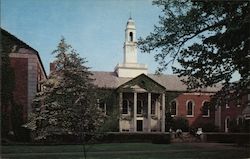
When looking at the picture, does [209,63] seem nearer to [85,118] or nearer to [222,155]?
[222,155]

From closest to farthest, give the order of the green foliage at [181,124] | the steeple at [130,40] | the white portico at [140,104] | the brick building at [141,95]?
the steeple at [130,40] → the brick building at [141,95] → the white portico at [140,104] → the green foliage at [181,124]

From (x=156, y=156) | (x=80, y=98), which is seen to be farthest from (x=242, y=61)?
(x=80, y=98)

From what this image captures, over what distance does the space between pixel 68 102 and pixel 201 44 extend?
5.22 metres

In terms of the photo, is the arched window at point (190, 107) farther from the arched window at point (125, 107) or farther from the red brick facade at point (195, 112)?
the arched window at point (125, 107)

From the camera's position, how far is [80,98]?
11.9m

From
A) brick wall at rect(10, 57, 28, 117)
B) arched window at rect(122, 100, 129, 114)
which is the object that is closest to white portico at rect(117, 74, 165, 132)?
arched window at rect(122, 100, 129, 114)

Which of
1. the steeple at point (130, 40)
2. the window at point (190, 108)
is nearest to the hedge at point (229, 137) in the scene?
the window at point (190, 108)

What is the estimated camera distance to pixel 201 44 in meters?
14.8

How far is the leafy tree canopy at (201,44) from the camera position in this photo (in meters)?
13.9

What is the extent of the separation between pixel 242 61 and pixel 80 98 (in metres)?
5.31

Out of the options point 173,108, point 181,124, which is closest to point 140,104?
point 181,124

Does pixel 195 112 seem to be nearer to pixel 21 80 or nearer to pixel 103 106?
pixel 103 106

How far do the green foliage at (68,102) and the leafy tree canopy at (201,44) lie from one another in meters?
2.28

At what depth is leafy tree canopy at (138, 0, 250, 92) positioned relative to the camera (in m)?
13.9
